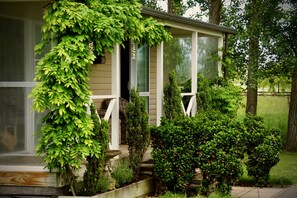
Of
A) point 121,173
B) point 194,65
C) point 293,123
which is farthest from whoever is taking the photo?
point 293,123

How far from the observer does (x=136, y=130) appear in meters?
10.7

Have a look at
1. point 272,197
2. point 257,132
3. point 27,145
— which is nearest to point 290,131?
point 257,132

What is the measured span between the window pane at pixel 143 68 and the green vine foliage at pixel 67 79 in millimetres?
5000

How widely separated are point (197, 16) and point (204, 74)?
388 inches

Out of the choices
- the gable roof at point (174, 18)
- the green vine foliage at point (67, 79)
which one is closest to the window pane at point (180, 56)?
the gable roof at point (174, 18)

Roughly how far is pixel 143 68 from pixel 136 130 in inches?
145

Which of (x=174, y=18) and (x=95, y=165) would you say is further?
(x=174, y=18)

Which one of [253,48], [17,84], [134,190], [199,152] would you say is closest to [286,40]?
[253,48]

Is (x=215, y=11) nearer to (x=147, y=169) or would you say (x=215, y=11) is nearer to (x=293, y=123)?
(x=293, y=123)

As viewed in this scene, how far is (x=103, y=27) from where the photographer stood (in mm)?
8906

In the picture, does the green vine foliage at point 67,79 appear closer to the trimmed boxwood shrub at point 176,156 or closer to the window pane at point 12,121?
the window pane at point 12,121

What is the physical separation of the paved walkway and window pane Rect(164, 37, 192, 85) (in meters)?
4.02

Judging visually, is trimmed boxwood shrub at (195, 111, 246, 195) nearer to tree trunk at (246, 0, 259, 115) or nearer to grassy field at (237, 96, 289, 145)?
tree trunk at (246, 0, 259, 115)

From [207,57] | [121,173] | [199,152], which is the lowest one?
[121,173]
